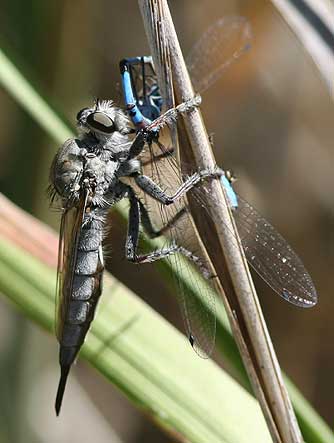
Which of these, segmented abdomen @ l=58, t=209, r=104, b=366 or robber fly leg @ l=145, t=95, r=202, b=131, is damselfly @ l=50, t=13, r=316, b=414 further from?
robber fly leg @ l=145, t=95, r=202, b=131

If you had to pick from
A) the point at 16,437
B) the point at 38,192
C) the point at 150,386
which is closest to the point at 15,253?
the point at 150,386

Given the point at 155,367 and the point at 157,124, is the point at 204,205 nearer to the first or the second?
the point at 157,124

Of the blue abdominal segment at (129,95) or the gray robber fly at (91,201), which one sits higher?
the blue abdominal segment at (129,95)

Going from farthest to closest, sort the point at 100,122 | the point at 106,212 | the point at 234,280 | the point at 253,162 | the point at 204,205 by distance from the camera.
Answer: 1. the point at 253,162
2. the point at 106,212
3. the point at 100,122
4. the point at 204,205
5. the point at 234,280

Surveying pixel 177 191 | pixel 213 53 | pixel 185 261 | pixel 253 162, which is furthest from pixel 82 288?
pixel 253 162

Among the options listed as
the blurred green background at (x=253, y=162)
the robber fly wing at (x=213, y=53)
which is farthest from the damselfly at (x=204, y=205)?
the blurred green background at (x=253, y=162)

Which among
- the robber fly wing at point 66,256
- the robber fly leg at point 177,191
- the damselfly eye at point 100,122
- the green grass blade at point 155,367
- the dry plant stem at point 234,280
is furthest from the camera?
the damselfly eye at point 100,122

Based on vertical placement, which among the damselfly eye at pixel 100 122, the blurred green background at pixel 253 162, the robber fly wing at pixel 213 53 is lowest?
the blurred green background at pixel 253 162

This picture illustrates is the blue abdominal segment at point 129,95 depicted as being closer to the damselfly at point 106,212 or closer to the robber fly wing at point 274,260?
the damselfly at point 106,212
